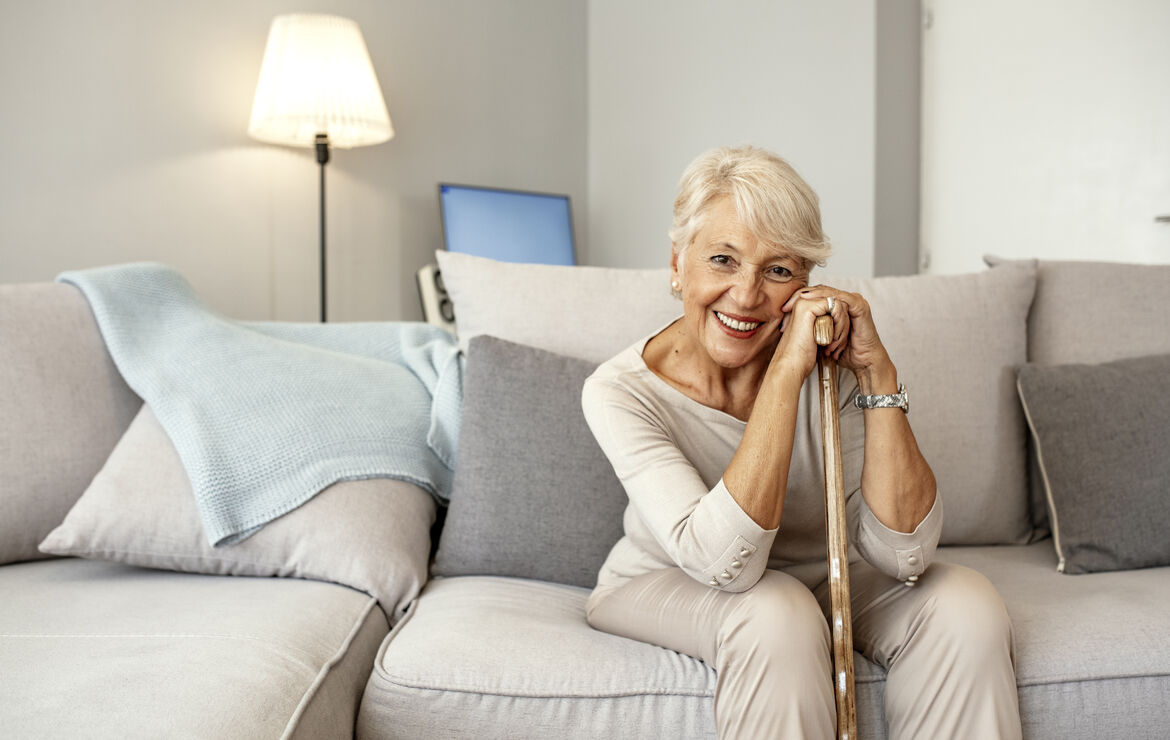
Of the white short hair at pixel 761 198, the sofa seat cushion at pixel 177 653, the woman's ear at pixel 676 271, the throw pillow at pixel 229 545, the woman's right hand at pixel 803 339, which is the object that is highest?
the white short hair at pixel 761 198

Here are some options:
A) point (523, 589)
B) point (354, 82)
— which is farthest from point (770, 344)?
point (354, 82)

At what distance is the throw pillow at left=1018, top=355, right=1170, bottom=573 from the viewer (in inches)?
63.4

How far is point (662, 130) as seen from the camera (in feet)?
12.9

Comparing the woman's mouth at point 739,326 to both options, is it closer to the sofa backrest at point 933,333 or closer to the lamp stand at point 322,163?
the sofa backrest at point 933,333

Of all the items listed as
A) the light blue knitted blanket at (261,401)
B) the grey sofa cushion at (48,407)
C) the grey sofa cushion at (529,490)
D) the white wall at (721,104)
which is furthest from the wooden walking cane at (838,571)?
the white wall at (721,104)

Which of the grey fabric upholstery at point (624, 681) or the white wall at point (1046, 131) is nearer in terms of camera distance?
the grey fabric upholstery at point (624, 681)

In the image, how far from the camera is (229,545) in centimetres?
154

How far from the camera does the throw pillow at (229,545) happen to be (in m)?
1.52

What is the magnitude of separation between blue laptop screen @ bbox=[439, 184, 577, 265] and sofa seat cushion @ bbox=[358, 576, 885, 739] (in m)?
2.15

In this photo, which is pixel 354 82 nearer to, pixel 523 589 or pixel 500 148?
pixel 500 148

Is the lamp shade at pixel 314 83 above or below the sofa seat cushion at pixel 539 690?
above

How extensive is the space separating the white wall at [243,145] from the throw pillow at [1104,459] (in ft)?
7.22

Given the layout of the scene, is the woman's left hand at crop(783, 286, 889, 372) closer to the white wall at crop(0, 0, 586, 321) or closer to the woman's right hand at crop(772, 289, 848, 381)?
the woman's right hand at crop(772, 289, 848, 381)

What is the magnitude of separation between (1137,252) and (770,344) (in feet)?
8.20
